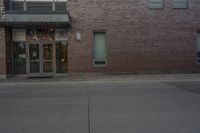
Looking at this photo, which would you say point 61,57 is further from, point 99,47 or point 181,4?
point 181,4

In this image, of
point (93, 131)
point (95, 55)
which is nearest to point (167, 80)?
point (95, 55)

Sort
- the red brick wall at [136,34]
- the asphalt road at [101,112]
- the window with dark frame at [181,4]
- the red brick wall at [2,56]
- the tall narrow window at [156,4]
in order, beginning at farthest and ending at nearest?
the window with dark frame at [181,4] → the tall narrow window at [156,4] → the red brick wall at [136,34] → the red brick wall at [2,56] → the asphalt road at [101,112]

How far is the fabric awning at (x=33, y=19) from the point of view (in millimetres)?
20797

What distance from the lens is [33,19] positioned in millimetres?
21031

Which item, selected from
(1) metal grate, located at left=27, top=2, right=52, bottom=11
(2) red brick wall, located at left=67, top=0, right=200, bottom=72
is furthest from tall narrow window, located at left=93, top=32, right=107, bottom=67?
(1) metal grate, located at left=27, top=2, right=52, bottom=11

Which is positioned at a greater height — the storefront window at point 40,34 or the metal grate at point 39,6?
the metal grate at point 39,6

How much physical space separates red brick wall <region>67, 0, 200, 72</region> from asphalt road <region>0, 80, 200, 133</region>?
865 cm

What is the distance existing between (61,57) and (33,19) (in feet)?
11.7

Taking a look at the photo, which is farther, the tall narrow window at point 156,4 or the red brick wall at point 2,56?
the tall narrow window at point 156,4

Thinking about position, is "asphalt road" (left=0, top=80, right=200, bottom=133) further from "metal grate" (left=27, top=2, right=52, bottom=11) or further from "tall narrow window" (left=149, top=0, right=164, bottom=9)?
"tall narrow window" (left=149, top=0, right=164, bottom=9)

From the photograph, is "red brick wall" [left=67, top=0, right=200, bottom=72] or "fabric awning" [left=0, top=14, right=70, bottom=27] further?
"red brick wall" [left=67, top=0, right=200, bottom=72]

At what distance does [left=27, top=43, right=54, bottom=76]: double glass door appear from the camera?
2289cm

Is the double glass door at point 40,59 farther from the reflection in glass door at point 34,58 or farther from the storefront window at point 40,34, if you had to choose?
the storefront window at point 40,34

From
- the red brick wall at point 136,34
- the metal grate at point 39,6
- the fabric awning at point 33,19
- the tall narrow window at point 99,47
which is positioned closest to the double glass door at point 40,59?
the red brick wall at point 136,34
